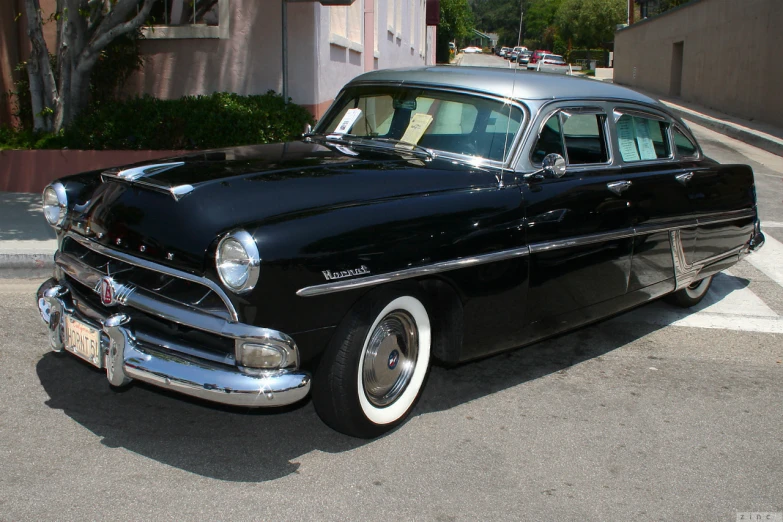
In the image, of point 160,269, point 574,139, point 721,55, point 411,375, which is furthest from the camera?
point 721,55

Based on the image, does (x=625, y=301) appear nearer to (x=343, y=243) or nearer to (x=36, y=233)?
(x=343, y=243)

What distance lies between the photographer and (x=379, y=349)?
3645 mm

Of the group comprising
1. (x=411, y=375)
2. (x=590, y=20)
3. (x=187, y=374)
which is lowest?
(x=411, y=375)

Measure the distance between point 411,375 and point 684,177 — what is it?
244 centimetres

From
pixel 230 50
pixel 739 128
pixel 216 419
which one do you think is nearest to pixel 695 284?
pixel 216 419

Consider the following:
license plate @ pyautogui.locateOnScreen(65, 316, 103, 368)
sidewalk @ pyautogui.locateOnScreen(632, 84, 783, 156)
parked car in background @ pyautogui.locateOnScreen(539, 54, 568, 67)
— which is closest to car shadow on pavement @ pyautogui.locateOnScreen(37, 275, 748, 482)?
license plate @ pyautogui.locateOnScreen(65, 316, 103, 368)

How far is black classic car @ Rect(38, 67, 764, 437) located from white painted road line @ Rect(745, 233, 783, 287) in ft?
6.98

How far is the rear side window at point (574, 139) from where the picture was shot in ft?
14.5

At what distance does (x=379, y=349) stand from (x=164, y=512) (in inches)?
45.1

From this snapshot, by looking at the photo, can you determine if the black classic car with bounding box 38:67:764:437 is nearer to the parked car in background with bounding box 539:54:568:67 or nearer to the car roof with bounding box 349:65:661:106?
the car roof with bounding box 349:65:661:106

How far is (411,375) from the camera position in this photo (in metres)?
3.85

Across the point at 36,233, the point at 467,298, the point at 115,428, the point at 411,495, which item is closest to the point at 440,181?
the point at 467,298

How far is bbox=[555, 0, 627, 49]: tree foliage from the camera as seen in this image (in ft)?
197

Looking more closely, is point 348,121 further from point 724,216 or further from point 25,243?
point 25,243
